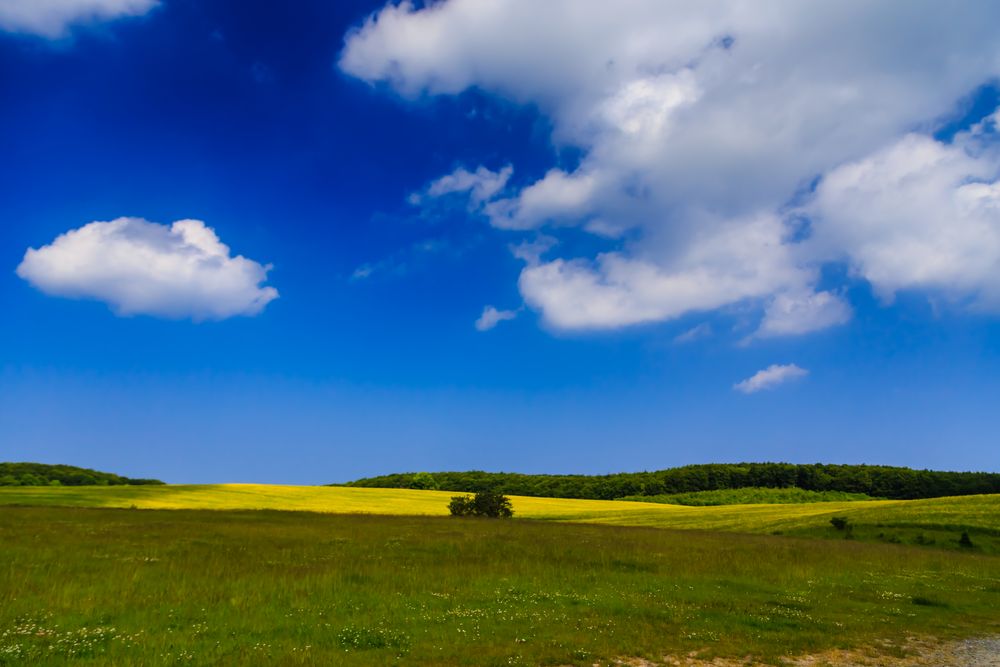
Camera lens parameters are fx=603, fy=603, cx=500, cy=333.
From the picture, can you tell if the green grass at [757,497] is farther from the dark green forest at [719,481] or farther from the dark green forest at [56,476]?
the dark green forest at [56,476]

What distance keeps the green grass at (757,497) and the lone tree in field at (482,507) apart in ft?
197

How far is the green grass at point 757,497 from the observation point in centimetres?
10644

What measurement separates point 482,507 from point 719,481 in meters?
93.9

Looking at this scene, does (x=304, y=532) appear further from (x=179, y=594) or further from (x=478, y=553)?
(x=179, y=594)

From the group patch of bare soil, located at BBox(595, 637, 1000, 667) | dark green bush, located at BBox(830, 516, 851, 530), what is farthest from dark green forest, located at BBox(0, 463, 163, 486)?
patch of bare soil, located at BBox(595, 637, 1000, 667)

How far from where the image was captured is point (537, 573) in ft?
71.3

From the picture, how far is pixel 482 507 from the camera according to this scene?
57844 millimetres

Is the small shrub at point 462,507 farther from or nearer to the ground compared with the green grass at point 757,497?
farther from the ground

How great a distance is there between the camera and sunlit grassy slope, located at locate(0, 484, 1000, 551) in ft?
148

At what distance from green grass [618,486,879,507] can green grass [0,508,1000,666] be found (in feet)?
265

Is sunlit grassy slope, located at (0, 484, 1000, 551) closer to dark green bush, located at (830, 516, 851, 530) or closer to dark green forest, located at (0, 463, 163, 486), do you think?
dark green bush, located at (830, 516, 851, 530)

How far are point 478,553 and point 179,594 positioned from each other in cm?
1337

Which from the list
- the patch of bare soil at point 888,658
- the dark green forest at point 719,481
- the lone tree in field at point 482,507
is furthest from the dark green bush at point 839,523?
the dark green forest at point 719,481

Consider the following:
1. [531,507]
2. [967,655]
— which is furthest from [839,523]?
[531,507]
